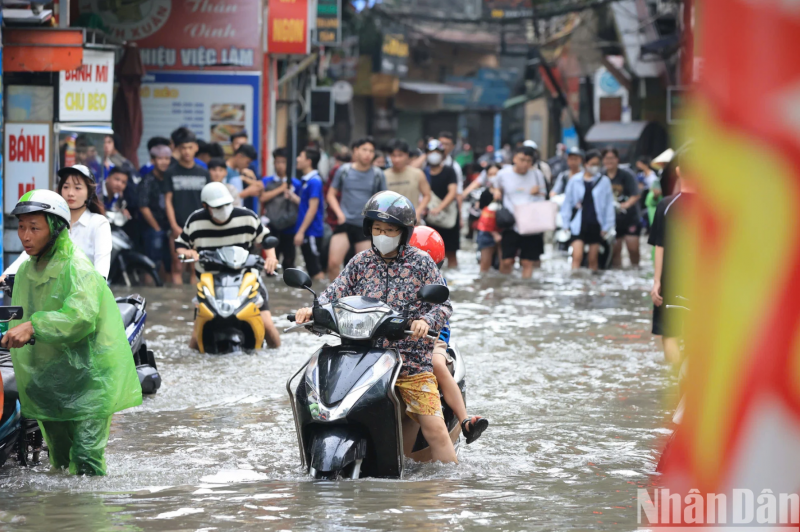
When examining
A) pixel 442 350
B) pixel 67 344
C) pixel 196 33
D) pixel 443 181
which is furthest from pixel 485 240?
pixel 67 344

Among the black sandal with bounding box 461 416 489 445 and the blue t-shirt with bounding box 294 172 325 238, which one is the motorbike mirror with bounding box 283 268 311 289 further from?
the blue t-shirt with bounding box 294 172 325 238

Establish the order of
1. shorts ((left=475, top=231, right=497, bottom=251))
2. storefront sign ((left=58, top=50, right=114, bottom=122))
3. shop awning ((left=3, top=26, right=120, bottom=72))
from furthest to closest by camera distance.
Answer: shorts ((left=475, top=231, right=497, bottom=251)) < storefront sign ((left=58, top=50, right=114, bottom=122)) < shop awning ((left=3, top=26, right=120, bottom=72))

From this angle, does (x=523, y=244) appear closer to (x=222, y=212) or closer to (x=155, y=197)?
(x=155, y=197)

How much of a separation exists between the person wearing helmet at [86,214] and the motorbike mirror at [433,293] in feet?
6.56

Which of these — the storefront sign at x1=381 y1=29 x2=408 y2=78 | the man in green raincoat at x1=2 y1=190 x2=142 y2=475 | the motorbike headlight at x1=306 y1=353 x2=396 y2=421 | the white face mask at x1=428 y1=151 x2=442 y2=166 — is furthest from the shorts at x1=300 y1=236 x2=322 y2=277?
the storefront sign at x1=381 y1=29 x2=408 y2=78

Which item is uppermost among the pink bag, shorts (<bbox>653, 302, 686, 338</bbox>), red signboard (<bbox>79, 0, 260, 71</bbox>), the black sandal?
red signboard (<bbox>79, 0, 260, 71</bbox>)

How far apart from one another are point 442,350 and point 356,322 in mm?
870

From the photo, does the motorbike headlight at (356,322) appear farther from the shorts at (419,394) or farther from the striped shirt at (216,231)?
the striped shirt at (216,231)

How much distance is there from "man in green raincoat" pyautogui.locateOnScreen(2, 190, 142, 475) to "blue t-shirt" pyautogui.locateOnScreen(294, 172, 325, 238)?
10183 mm

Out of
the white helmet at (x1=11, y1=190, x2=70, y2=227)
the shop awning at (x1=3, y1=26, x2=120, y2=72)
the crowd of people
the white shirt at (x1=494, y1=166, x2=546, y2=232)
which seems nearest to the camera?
the white helmet at (x1=11, y1=190, x2=70, y2=227)

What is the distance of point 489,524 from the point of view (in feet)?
14.6

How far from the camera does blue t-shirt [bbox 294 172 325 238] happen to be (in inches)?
600

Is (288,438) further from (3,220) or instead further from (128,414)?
(3,220)

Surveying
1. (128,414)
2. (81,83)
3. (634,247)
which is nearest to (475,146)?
(634,247)
